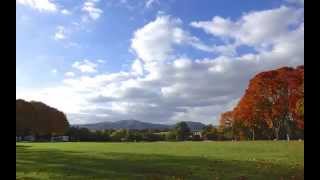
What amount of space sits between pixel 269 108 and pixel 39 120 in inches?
1608

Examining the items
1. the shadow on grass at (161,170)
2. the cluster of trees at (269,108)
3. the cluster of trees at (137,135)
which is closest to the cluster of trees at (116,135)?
the cluster of trees at (137,135)

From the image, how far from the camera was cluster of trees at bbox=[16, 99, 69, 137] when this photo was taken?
74375 millimetres

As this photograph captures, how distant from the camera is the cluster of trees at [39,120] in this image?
74.4 m

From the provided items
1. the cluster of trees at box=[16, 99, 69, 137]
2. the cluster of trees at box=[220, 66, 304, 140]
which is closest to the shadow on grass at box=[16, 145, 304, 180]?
the cluster of trees at box=[220, 66, 304, 140]

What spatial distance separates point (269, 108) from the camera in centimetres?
5588

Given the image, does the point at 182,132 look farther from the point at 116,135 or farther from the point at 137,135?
the point at 116,135

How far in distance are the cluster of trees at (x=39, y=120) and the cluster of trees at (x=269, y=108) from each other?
30.9 m

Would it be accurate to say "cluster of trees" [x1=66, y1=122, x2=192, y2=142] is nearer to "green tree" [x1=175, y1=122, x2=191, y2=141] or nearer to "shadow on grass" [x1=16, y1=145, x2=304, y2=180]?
"green tree" [x1=175, y1=122, x2=191, y2=141]

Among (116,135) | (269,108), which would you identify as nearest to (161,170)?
(116,135)

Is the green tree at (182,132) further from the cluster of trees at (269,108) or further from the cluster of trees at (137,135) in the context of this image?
the cluster of trees at (269,108)

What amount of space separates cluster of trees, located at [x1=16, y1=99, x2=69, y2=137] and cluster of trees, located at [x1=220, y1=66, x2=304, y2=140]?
30872mm

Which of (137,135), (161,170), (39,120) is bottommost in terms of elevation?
(137,135)
